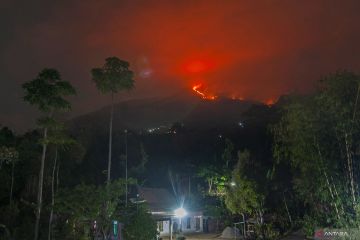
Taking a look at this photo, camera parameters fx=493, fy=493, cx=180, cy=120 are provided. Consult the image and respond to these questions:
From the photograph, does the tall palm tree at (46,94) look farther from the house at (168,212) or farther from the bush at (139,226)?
the house at (168,212)

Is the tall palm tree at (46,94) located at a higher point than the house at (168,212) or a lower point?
higher

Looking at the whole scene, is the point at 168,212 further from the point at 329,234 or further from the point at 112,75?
the point at 329,234

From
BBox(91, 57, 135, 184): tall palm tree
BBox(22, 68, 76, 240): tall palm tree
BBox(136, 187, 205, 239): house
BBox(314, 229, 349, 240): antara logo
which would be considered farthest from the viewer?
BBox(136, 187, 205, 239): house

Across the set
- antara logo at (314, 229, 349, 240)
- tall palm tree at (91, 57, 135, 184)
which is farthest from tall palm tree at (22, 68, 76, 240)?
antara logo at (314, 229, 349, 240)

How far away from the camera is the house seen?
142 ft

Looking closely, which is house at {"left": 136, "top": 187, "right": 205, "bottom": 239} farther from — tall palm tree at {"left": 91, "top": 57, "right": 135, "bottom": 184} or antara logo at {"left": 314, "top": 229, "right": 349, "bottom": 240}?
antara logo at {"left": 314, "top": 229, "right": 349, "bottom": 240}

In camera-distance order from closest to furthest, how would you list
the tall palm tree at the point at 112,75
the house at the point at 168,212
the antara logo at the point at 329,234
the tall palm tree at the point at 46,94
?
the antara logo at the point at 329,234 < the tall palm tree at the point at 46,94 < the tall palm tree at the point at 112,75 < the house at the point at 168,212

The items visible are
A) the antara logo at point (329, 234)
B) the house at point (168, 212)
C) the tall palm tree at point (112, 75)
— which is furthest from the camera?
the house at point (168, 212)

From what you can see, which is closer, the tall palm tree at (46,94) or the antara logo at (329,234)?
the antara logo at (329,234)

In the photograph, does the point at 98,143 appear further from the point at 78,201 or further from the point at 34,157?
the point at 78,201

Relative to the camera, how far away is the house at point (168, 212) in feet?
142

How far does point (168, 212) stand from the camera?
43406 millimetres

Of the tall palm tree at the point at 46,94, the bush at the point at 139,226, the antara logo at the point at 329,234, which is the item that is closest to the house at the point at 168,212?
the bush at the point at 139,226

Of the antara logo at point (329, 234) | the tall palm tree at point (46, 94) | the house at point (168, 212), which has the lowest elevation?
the antara logo at point (329, 234)
